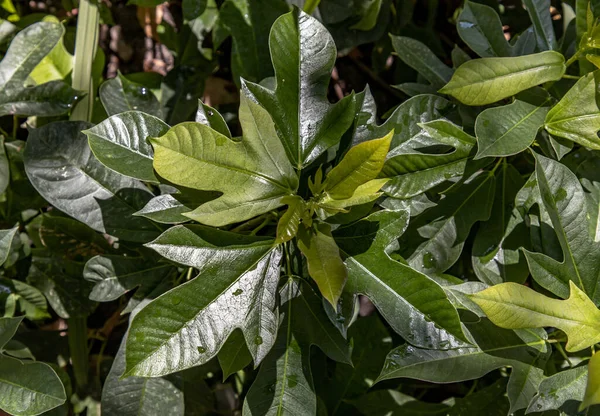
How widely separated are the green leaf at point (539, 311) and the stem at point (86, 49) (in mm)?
893

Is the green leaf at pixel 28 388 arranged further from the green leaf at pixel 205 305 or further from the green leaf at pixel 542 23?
the green leaf at pixel 542 23

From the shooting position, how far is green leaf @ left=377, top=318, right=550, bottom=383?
93cm

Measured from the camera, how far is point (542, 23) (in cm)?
110

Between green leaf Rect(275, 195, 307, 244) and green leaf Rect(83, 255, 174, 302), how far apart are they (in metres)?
0.34

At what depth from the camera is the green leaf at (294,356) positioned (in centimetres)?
96

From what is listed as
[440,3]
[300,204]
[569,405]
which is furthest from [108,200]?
[440,3]

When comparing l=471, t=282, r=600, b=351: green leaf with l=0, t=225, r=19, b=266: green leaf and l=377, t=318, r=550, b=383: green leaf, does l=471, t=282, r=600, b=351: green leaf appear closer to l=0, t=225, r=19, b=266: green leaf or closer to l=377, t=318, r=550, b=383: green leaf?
l=377, t=318, r=550, b=383: green leaf

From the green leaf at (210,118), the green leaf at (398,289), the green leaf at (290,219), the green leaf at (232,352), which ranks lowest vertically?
the green leaf at (232,352)

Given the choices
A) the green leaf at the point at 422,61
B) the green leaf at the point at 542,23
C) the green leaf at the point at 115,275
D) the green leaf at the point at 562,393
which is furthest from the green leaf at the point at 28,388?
the green leaf at the point at 542,23

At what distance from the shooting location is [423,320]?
34.1 inches

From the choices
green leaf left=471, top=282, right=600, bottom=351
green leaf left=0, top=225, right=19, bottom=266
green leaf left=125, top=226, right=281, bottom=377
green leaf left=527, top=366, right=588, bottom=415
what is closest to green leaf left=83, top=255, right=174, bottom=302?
green leaf left=0, top=225, right=19, bottom=266

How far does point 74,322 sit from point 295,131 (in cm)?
74

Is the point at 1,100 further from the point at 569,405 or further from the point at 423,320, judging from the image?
the point at 569,405

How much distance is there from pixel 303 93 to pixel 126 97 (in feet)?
1.41
